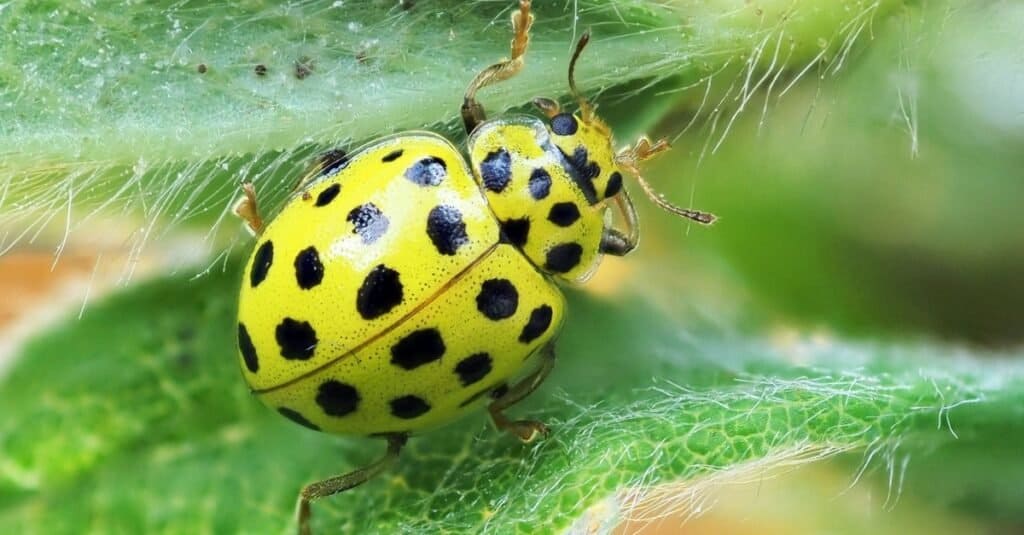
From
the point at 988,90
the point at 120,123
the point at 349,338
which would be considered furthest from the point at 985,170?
the point at 120,123

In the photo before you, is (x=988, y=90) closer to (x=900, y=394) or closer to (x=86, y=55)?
(x=900, y=394)

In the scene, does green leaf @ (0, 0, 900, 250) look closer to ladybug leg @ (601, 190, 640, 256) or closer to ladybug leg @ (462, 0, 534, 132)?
ladybug leg @ (462, 0, 534, 132)

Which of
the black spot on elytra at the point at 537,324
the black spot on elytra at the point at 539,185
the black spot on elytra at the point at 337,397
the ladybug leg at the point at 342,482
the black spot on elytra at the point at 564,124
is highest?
the black spot on elytra at the point at 564,124

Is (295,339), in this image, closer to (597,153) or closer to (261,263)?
(261,263)

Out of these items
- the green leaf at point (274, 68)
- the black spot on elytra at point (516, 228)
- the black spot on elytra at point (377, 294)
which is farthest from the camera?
the black spot on elytra at point (516, 228)

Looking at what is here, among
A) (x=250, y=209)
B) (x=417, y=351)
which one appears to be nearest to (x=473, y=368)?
(x=417, y=351)

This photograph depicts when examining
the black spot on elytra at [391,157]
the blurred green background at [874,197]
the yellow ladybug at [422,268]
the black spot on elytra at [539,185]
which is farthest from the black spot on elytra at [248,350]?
the blurred green background at [874,197]

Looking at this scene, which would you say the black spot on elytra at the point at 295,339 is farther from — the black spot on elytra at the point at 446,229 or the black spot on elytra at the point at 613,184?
the black spot on elytra at the point at 613,184

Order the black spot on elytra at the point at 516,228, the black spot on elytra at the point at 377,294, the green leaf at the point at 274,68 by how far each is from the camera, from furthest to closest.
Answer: the black spot on elytra at the point at 516,228, the black spot on elytra at the point at 377,294, the green leaf at the point at 274,68
